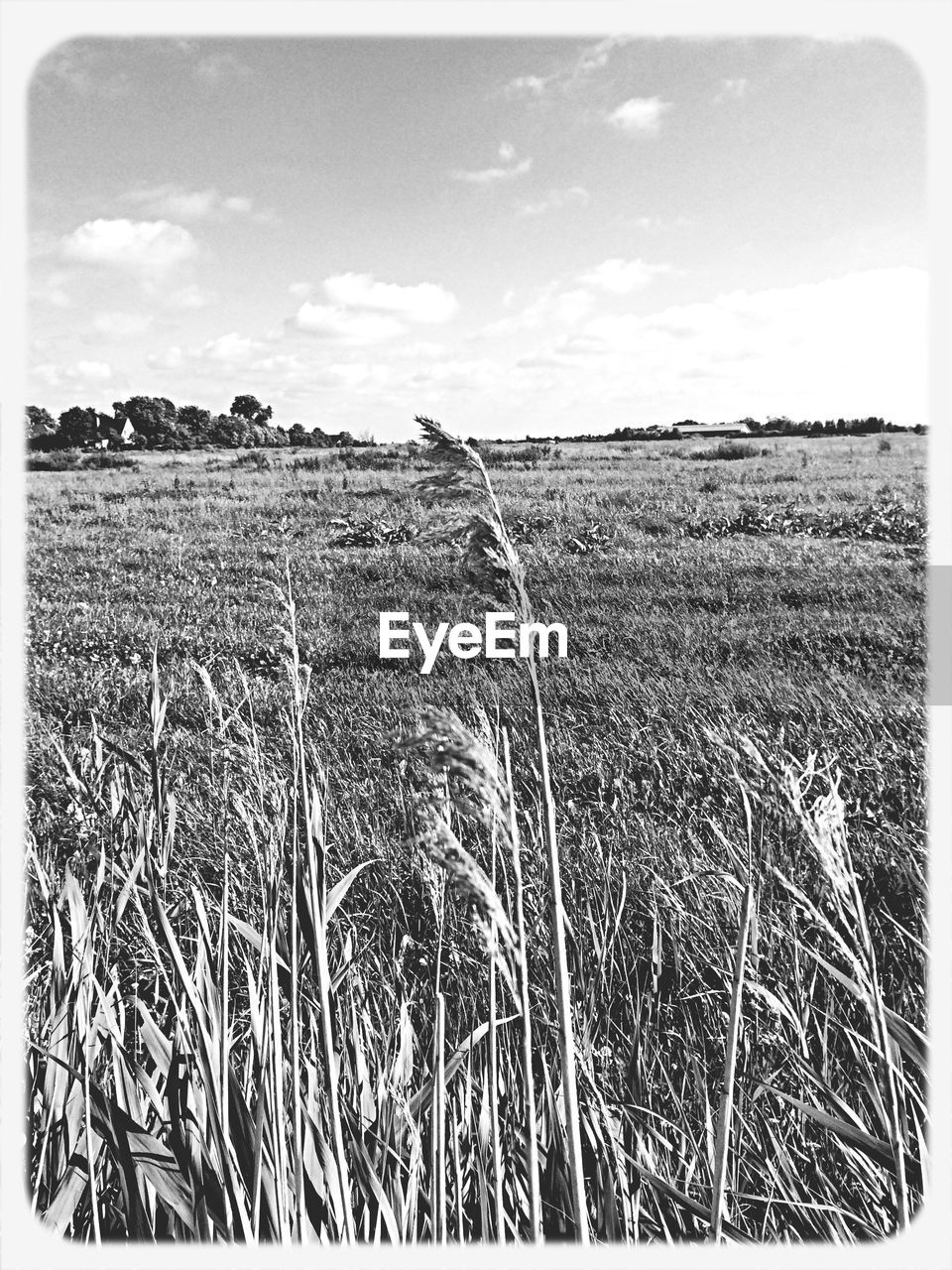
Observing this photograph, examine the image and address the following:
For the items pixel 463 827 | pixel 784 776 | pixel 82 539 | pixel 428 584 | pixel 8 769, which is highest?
pixel 82 539

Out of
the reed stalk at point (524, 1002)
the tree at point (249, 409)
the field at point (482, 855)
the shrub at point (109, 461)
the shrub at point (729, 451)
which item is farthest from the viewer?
the shrub at point (729, 451)

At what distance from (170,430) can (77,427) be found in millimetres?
610

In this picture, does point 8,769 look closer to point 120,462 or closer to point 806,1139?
point 806,1139

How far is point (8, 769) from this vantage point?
6.02 feet

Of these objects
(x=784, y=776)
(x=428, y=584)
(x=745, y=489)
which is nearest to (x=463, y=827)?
(x=784, y=776)

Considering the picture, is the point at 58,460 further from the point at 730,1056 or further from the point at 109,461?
the point at 730,1056

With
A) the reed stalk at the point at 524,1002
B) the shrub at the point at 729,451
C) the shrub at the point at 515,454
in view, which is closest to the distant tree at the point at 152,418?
the shrub at the point at 515,454

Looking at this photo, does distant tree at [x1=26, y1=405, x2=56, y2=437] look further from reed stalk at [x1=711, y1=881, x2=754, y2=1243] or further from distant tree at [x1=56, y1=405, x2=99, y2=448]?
reed stalk at [x1=711, y1=881, x2=754, y2=1243]

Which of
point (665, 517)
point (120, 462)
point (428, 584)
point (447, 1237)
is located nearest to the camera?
point (447, 1237)

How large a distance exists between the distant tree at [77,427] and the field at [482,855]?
2.65ft

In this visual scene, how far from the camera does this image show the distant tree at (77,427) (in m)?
3.09

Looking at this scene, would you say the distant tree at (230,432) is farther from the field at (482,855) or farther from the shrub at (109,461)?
the shrub at (109,461)

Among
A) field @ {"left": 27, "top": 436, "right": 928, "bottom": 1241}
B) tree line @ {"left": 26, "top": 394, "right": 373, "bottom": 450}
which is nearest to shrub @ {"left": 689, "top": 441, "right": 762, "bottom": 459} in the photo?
field @ {"left": 27, "top": 436, "right": 928, "bottom": 1241}

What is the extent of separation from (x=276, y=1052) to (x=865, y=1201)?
0.86 metres
